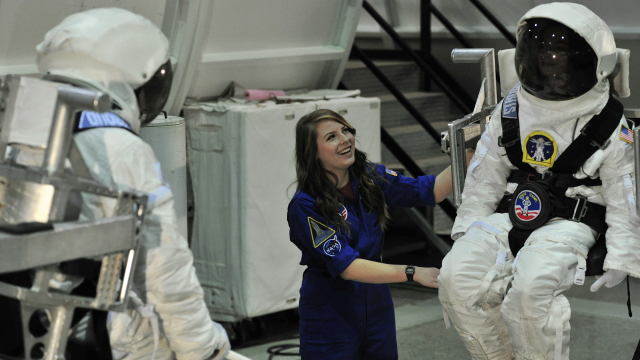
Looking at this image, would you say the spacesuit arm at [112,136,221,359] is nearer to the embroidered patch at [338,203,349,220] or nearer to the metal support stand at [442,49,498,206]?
the embroidered patch at [338,203,349,220]

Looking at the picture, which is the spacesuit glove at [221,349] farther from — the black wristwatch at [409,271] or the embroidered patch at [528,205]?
the embroidered patch at [528,205]

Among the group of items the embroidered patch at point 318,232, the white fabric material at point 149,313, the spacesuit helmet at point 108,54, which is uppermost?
the spacesuit helmet at point 108,54

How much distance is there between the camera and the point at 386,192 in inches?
115

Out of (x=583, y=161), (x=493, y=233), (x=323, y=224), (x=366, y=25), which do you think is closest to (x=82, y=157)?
(x=323, y=224)

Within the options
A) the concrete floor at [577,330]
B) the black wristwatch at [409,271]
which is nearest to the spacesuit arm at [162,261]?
the black wristwatch at [409,271]

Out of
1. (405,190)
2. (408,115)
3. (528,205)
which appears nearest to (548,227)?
(528,205)

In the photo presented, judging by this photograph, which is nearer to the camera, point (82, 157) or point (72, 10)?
point (82, 157)

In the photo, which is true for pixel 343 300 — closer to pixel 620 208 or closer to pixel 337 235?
pixel 337 235

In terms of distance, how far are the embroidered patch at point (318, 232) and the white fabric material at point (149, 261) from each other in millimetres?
687

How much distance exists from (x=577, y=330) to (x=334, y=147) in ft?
7.36

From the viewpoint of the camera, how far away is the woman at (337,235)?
268cm

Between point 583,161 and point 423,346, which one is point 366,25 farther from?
point 583,161

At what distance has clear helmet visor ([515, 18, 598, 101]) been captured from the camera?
2.33m

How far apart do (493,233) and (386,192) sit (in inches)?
24.3
